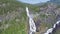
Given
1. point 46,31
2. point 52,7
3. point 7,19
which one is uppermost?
point 52,7

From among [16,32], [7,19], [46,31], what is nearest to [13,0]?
[7,19]

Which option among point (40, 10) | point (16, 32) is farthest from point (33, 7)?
point (16, 32)

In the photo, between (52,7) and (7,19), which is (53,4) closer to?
(52,7)

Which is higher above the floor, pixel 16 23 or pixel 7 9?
pixel 7 9

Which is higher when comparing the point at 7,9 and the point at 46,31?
the point at 7,9

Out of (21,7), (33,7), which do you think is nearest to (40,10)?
(33,7)

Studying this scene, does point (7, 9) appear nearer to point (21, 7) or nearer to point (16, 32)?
point (21, 7)

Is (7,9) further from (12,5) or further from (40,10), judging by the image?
(40,10)
